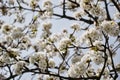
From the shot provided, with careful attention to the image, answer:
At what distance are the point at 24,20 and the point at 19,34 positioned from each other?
53.7 inches

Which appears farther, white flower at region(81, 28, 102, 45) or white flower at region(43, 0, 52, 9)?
white flower at region(43, 0, 52, 9)

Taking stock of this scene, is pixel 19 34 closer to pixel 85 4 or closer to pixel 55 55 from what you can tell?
pixel 55 55

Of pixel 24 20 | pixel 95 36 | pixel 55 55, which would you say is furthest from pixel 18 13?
pixel 95 36

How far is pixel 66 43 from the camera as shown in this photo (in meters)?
6.62

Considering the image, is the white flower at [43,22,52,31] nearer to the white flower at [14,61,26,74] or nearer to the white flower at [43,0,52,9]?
the white flower at [43,0,52,9]

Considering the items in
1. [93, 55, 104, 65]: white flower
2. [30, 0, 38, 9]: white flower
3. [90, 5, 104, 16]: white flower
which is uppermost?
[90, 5, 104, 16]: white flower

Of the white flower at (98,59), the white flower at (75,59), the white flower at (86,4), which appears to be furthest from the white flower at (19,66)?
the white flower at (86,4)

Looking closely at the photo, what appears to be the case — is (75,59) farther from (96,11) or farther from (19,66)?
(19,66)

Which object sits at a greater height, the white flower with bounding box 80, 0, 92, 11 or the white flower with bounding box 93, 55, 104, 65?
the white flower with bounding box 80, 0, 92, 11

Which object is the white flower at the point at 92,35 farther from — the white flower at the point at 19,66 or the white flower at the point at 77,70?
the white flower at the point at 19,66

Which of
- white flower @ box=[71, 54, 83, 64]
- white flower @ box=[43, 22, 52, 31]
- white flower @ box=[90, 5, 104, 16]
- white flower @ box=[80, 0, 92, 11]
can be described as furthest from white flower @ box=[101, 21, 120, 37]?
white flower @ box=[43, 22, 52, 31]

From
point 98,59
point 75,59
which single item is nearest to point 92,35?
point 98,59

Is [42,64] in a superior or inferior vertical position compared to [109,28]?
inferior

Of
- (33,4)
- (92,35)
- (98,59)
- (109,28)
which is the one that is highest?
(109,28)
